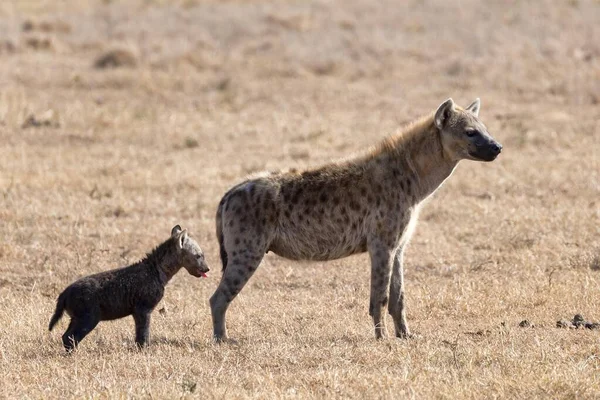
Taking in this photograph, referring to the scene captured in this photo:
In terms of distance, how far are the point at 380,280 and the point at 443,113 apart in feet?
4.24

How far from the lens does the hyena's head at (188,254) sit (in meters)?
7.93

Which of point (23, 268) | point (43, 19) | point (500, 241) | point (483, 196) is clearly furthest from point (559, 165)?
point (43, 19)

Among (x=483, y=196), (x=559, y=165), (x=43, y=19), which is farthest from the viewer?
(x=43, y=19)

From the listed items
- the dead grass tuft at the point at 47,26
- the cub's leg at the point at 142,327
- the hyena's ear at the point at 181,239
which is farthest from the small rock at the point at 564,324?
the dead grass tuft at the point at 47,26

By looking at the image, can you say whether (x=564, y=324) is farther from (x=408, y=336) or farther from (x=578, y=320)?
(x=408, y=336)

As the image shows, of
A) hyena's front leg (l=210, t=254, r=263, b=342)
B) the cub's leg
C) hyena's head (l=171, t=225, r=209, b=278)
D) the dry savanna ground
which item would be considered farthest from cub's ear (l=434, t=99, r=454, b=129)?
the cub's leg

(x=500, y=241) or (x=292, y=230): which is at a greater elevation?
(x=292, y=230)

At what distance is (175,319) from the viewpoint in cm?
850

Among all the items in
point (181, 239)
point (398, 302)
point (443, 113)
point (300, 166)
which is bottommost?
point (398, 302)

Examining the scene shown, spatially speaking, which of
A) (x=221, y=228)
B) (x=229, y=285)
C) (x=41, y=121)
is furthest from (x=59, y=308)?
(x=41, y=121)

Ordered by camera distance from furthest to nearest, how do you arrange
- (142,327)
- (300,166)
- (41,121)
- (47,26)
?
(47,26) < (41,121) < (300,166) < (142,327)

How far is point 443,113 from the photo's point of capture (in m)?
8.16

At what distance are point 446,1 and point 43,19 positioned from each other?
962cm

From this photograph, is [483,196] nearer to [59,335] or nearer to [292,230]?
[292,230]
